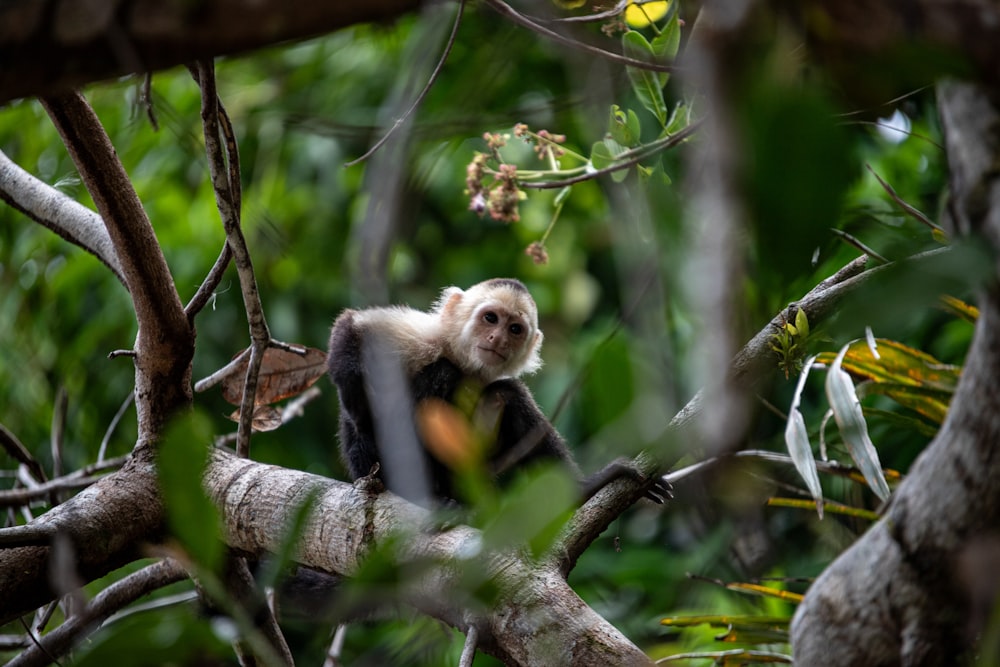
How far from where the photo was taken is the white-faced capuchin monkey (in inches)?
102

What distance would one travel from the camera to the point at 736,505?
3.92 ft

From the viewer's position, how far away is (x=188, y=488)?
0.66 m

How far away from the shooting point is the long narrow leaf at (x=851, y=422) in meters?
1.38

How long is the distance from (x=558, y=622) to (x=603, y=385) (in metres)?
0.72

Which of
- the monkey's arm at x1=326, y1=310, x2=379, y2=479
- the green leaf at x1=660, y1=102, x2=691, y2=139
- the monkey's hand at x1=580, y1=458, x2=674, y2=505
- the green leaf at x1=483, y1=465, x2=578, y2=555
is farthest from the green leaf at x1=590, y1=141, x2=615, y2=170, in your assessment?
the green leaf at x1=483, y1=465, x2=578, y2=555

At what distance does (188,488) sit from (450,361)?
7.96ft

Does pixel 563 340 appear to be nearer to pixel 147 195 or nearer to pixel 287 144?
pixel 287 144

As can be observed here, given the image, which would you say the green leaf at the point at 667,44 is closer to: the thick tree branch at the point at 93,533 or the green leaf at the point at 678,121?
the green leaf at the point at 678,121

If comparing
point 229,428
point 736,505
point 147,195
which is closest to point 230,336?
point 229,428

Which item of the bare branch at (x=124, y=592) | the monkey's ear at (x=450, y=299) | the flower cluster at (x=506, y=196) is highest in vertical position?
the flower cluster at (x=506, y=196)

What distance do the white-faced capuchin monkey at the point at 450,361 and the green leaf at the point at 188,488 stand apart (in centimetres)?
169

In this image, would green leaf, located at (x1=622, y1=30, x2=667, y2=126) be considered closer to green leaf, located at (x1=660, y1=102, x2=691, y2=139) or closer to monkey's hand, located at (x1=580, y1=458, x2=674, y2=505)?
green leaf, located at (x1=660, y1=102, x2=691, y2=139)

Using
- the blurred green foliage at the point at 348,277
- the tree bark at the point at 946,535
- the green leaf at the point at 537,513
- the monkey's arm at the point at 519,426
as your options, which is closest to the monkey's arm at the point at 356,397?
the blurred green foliage at the point at 348,277

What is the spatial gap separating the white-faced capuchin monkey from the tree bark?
1.51 meters
